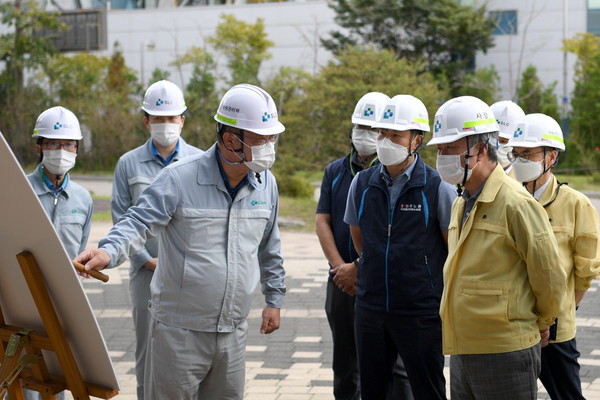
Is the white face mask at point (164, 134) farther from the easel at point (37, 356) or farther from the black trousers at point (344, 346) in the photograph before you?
the easel at point (37, 356)

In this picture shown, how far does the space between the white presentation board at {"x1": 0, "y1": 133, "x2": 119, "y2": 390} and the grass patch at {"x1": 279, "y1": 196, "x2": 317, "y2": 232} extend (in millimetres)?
14996

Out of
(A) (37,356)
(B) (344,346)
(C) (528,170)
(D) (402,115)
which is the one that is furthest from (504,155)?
(A) (37,356)

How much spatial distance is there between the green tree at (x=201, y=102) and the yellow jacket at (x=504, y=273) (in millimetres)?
27381

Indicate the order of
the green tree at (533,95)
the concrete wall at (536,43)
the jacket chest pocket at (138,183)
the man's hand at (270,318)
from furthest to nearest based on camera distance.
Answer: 1. the concrete wall at (536,43)
2. the green tree at (533,95)
3. the jacket chest pocket at (138,183)
4. the man's hand at (270,318)

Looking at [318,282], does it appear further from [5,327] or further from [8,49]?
[8,49]

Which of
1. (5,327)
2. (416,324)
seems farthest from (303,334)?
(5,327)

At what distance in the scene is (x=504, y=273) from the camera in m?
4.11

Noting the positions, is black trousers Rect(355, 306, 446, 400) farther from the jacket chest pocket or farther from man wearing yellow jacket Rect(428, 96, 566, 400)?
the jacket chest pocket

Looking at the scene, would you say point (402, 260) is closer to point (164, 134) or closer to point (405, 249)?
point (405, 249)

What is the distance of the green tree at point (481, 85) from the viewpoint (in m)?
39.9

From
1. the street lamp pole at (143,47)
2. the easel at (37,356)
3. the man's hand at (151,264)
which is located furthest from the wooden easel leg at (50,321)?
the street lamp pole at (143,47)

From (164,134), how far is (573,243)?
2771 mm

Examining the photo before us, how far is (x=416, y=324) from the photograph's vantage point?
4.99 m

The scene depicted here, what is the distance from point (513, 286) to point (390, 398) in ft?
5.14
